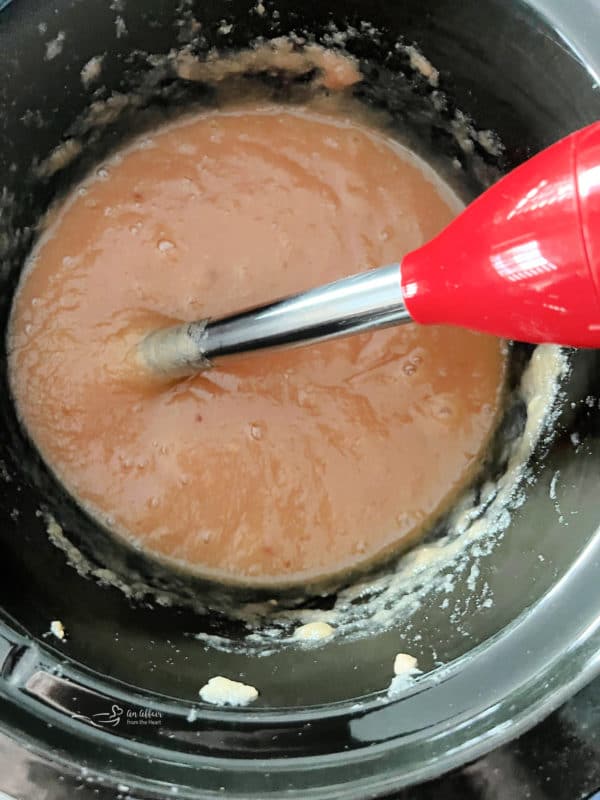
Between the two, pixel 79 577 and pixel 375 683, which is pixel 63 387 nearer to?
pixel 79 577

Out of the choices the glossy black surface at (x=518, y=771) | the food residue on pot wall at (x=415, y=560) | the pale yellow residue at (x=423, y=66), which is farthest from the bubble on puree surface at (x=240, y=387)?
the glossy black surface at (x=518, y=771)

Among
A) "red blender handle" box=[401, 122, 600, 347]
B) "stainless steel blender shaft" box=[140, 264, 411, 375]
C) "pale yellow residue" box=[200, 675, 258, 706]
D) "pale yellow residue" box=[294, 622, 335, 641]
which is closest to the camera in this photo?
"red blender handle" box=[401, 122, 600, 347]

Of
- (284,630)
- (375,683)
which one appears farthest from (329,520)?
(375,683)

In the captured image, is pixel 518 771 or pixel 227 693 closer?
pixel 518 771

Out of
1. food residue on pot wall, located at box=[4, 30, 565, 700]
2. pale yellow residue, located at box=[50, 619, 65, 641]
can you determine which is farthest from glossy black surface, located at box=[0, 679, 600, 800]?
food residue on pot wall, located at box=[4, 30, 565, 700]

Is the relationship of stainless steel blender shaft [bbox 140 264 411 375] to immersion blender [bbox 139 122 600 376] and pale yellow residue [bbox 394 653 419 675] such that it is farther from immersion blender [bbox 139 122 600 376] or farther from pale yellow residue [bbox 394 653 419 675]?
pale yellow residue [bbox 394 653 419 675]

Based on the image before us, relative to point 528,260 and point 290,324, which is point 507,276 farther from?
point 290,324

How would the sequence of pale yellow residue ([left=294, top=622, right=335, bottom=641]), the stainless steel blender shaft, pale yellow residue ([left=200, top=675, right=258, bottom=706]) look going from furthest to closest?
pale yellow residue ([left=294, top=622, right=335, bottom=641]), pale yellow residue ([left=200, top=675, right=258, bottom=706]), the stainless steel blender shaft

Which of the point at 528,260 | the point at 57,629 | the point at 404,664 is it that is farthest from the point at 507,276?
the point at 57,629
